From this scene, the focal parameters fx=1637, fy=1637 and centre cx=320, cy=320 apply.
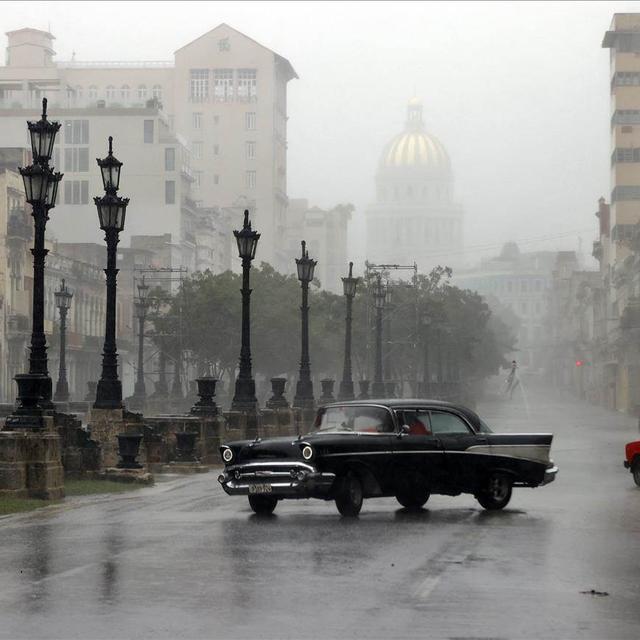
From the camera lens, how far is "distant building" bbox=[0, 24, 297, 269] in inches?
5679

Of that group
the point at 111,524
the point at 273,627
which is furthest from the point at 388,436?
the point at 273,627

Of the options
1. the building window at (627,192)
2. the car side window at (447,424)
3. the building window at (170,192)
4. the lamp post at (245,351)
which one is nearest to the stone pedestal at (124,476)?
the car side window at (447,424)

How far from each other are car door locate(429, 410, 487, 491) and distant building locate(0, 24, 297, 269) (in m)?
120

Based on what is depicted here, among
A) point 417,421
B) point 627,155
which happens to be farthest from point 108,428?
point 627,155

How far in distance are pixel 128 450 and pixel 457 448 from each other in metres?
8.72

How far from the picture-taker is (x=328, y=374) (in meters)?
128

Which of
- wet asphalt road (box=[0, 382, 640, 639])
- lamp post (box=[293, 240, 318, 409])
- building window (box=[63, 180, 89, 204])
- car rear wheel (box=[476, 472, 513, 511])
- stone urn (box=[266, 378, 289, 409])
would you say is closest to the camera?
wet asphalt road (box=[0, 382, 640, 639])

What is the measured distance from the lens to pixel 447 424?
70.3 ft

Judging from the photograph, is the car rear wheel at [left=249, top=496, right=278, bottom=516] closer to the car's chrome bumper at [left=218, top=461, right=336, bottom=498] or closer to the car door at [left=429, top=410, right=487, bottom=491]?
the car's chrome bumper at [left=218, top=461, right=336, bottom=498]

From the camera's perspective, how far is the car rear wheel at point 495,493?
843 inches

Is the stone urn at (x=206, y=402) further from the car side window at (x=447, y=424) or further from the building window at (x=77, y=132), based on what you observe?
the building window at (x=77, y=132)

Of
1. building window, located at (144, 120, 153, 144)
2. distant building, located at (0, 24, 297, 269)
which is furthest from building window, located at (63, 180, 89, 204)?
building window, located at (144, 120, 153, 144)

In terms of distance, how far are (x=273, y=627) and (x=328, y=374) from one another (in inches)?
4629

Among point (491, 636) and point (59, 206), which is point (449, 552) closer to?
point (491, 636)
